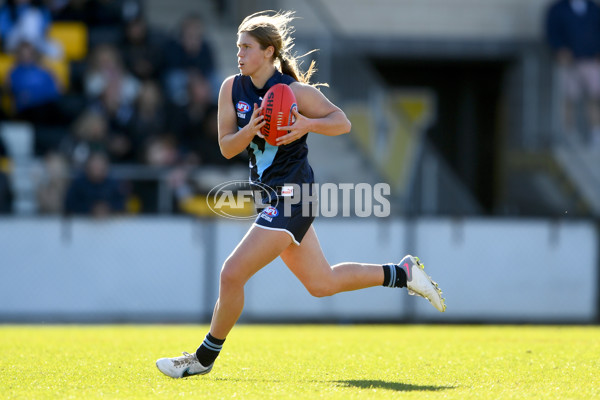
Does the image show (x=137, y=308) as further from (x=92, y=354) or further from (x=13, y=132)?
(x=92, y=354)

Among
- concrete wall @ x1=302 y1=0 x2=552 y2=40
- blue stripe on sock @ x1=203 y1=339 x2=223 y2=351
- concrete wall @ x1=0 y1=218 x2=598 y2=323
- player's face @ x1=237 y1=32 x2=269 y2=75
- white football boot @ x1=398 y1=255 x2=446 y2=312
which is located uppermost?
concrete wall @ x1=302 y1=0 x2=552 y2=40

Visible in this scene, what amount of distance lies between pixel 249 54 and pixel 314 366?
211 cm

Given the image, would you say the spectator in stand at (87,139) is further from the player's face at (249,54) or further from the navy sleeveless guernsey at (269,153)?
the player's face at (249,54)

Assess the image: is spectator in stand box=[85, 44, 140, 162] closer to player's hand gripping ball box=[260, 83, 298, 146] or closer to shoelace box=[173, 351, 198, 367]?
shoelace box=[173, 351, 198, 367]

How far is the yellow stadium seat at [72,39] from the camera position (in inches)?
567

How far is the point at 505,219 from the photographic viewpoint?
1216 cm

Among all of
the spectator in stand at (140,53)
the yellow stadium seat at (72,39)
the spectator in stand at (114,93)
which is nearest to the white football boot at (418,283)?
the spectator in stand at (114,93)

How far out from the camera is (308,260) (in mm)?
5809

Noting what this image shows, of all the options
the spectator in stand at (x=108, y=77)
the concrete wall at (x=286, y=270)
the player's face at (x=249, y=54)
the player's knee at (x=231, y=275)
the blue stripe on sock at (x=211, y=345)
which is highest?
the spectator in stand at (x=108, y=77)

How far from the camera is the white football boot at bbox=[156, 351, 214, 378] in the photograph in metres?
5.52

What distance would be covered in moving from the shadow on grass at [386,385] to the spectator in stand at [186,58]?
29.6 feet

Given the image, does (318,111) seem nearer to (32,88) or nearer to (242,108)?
(242,108)


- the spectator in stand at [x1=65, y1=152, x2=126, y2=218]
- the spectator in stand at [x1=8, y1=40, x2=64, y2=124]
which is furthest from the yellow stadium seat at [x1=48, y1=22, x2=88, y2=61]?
the spectator in stand at [x1=65, y1=152, x2=126, y2=218]

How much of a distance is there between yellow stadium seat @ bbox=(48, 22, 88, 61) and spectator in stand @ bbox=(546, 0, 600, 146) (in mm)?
7769
